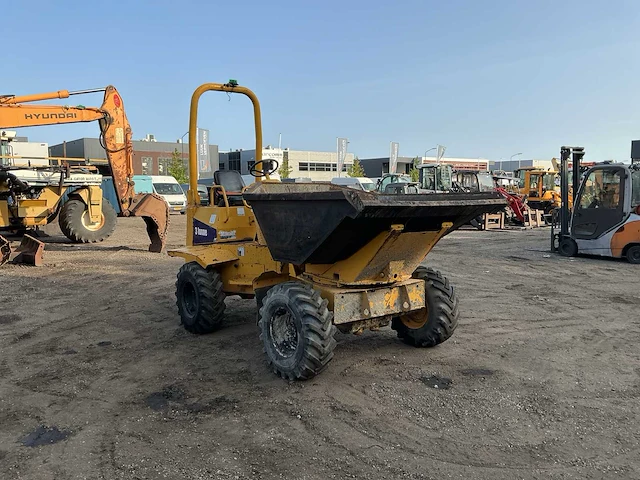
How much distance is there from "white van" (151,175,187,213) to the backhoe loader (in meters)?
22.6

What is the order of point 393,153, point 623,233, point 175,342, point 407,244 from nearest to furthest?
point 407,244 < point 175,342 < point 623,233 < point 393,153

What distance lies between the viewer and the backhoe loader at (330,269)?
14.1 feet

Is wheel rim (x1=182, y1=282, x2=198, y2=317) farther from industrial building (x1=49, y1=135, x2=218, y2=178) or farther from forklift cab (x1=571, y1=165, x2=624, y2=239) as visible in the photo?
industrial building (x1=49, y1=135, x2=218, y2=178)

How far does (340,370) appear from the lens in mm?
5035

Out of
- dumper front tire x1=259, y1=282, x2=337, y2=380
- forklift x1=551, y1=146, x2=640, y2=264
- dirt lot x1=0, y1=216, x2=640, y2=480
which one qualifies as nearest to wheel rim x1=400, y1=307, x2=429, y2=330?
dirt lot x1=0, y1=216, x2=640, y2=480

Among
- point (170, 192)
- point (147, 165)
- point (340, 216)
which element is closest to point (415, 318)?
point (340, 216)

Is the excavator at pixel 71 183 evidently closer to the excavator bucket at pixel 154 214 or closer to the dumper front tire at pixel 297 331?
the excavator bucket at pixel 154 214

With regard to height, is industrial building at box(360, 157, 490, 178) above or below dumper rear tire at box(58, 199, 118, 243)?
above

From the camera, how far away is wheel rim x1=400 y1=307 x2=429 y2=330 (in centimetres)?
552

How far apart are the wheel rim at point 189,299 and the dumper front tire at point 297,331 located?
62.0 inches

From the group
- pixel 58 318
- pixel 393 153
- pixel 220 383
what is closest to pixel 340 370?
pixel 220 383

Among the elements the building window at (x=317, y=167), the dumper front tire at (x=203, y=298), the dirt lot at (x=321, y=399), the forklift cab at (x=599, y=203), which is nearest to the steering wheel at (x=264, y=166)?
the dumper front tire at (x=203, y=298)

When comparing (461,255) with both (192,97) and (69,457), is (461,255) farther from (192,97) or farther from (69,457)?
(69,457)

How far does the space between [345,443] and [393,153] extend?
41.2 m
